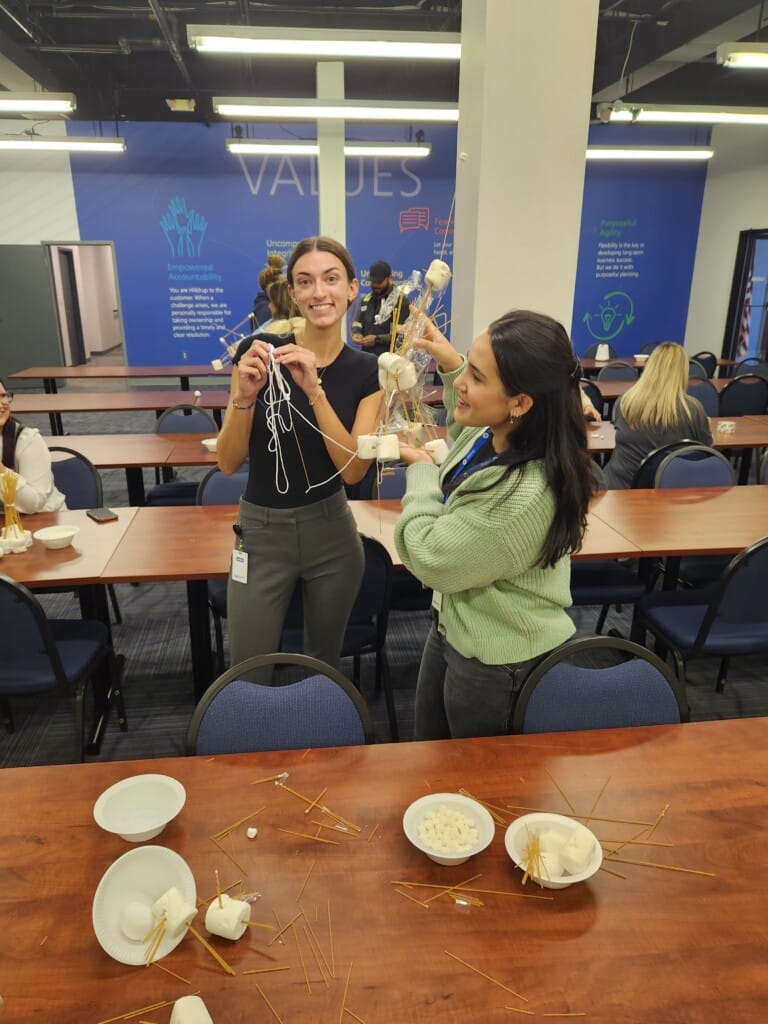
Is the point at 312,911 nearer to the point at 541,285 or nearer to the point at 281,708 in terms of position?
the point at 281,708

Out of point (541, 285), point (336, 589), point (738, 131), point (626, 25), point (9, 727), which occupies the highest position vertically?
point (626, 25)

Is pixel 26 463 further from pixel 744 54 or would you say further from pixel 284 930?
pixel 744 54

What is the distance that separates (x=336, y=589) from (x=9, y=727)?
1757 mm

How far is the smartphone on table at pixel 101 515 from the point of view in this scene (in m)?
3.00

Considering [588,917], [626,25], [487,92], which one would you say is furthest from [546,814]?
[626,25]

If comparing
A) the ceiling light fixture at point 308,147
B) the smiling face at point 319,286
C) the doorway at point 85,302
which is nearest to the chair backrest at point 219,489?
the smiling face at point 319,286

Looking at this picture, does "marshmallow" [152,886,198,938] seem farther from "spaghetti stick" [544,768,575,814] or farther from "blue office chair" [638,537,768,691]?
"blue office chair" [638,537,768,691]

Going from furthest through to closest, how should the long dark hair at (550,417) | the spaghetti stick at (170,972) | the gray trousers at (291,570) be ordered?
the gray trousers at (291,570), the long dark hair at (550,417), the spaghetti stick at (170,972)

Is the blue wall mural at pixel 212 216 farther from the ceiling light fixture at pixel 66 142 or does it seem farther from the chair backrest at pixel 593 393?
the chair backrest at pixel 593 393

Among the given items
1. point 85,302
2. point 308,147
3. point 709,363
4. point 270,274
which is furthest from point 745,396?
point 85,302

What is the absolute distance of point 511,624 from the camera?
1.61 meters

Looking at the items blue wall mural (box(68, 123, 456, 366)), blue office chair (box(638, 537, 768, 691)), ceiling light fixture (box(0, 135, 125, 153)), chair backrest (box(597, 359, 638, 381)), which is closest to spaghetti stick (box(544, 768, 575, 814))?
blue office chair (box(638, 537, 768, 691))

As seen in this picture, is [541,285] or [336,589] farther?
[541,285]

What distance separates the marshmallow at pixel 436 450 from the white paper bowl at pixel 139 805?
926 millimetres
